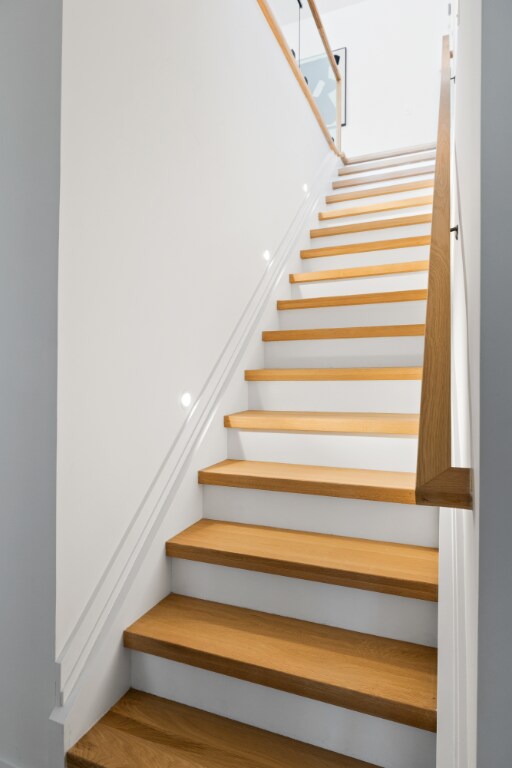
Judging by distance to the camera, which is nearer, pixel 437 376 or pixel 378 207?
pixel 437 376

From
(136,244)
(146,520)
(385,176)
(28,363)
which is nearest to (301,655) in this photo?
(146,520)

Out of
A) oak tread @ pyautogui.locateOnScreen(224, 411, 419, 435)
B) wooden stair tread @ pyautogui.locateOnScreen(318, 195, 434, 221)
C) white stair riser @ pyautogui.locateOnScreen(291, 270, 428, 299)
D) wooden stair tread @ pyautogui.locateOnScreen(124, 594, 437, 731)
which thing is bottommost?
wooden stair tread @ pyautogui.locateOnScreen(124, 594, 437, 731)

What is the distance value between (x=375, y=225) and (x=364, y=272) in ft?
1.81

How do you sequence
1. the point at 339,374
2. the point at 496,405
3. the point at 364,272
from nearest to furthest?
the point at 496,405, the point at 339,374, the point at 364,272

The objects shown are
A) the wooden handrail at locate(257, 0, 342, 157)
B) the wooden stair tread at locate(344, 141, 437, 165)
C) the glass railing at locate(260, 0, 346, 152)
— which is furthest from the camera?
the glass railing at locate(260, 0, 346, 152)

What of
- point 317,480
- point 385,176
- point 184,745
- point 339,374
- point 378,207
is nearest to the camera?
point 184,745

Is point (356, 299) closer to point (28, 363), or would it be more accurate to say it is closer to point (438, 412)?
point (28, 363)

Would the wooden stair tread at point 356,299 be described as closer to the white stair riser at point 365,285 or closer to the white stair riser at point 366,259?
the white stair riser at point 365,285

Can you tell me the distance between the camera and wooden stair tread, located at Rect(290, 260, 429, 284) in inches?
89.4

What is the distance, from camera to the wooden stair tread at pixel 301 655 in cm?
102

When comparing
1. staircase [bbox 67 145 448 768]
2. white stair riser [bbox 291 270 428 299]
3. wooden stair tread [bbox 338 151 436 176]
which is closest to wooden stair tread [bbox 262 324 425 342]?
staircase [bbox 67 145 448 768]

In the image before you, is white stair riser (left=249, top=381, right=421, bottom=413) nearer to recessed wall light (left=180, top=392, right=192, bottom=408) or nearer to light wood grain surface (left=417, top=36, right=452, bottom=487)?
recessed wall light (left=180, top=392, right=192, bottom=408)

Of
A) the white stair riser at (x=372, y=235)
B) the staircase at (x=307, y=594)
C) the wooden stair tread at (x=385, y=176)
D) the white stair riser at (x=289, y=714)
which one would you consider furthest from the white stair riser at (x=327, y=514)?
the wooden stair tread at (x=385, y=176)

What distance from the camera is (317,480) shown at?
4.91ft
